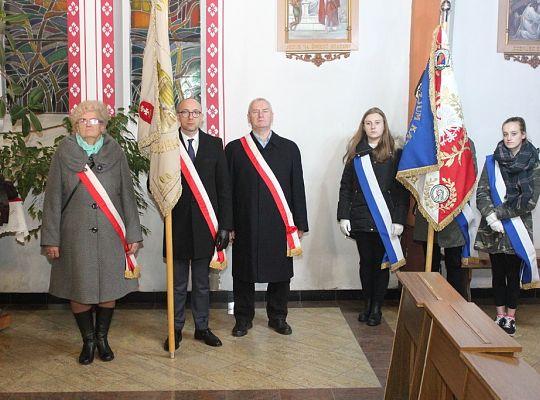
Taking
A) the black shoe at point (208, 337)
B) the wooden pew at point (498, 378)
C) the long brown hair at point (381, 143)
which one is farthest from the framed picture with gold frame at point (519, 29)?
the wooden pew at point (498, 378)

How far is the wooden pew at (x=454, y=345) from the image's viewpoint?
6.72ft

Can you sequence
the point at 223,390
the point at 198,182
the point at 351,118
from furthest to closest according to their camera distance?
the point at 351,118 < the point at 198,182 < the point at 223,390

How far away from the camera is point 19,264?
572 cm

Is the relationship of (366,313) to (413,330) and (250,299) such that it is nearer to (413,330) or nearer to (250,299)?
(250,299)

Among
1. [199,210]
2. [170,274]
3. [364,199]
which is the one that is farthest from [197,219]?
[364,199]

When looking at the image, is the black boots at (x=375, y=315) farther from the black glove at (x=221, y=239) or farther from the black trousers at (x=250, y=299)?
the black glove at (x=221, y=239)

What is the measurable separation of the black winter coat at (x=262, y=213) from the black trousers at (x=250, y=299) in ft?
0.30

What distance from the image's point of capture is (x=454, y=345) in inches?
85.6

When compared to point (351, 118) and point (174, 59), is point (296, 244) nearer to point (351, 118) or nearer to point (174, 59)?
point (351, 118)

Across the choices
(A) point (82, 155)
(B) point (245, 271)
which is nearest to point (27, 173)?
(A) point (82, 155)

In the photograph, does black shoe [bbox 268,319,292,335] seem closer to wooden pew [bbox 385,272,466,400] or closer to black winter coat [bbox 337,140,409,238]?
black winter coat [bbox 337,140,409,238]

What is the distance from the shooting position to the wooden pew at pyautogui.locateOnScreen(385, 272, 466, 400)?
265 centimetres

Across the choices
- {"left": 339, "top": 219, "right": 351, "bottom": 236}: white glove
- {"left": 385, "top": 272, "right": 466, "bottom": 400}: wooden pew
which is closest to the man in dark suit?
{"left": 339, "top": 219, "right": 351, "bottom": 236}: white glove

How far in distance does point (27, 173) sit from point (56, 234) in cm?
107
